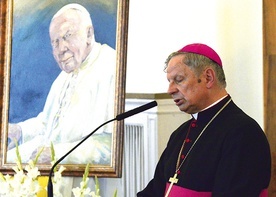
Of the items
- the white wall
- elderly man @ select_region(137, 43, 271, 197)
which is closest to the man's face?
the white wall

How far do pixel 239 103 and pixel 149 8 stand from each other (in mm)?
775

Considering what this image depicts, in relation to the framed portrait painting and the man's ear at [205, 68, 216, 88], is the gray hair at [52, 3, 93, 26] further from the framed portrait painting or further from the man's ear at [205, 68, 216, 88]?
the man's ear at [205, 68, 216, 88]

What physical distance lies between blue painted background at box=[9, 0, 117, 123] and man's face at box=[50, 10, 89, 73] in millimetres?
32

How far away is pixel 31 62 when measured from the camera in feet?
9.34

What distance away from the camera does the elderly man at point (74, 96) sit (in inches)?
108

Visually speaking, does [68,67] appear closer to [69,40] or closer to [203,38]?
[69,40]

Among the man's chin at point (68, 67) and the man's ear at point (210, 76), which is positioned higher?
the man's chin at point (68, 67)

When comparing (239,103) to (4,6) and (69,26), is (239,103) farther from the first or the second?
(4,6)

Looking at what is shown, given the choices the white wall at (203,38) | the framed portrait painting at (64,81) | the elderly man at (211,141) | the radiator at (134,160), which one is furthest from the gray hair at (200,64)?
the radiator at (134,160)

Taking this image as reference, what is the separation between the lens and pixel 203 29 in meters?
2.87

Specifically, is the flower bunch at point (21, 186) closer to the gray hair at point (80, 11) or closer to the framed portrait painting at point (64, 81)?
the framed portrait painting at point (64, 81)

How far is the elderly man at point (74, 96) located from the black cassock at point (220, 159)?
1.29 ft

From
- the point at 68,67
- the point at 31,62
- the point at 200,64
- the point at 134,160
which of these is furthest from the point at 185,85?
the point at 134,160

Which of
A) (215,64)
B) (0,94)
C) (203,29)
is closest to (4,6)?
(0,94)
